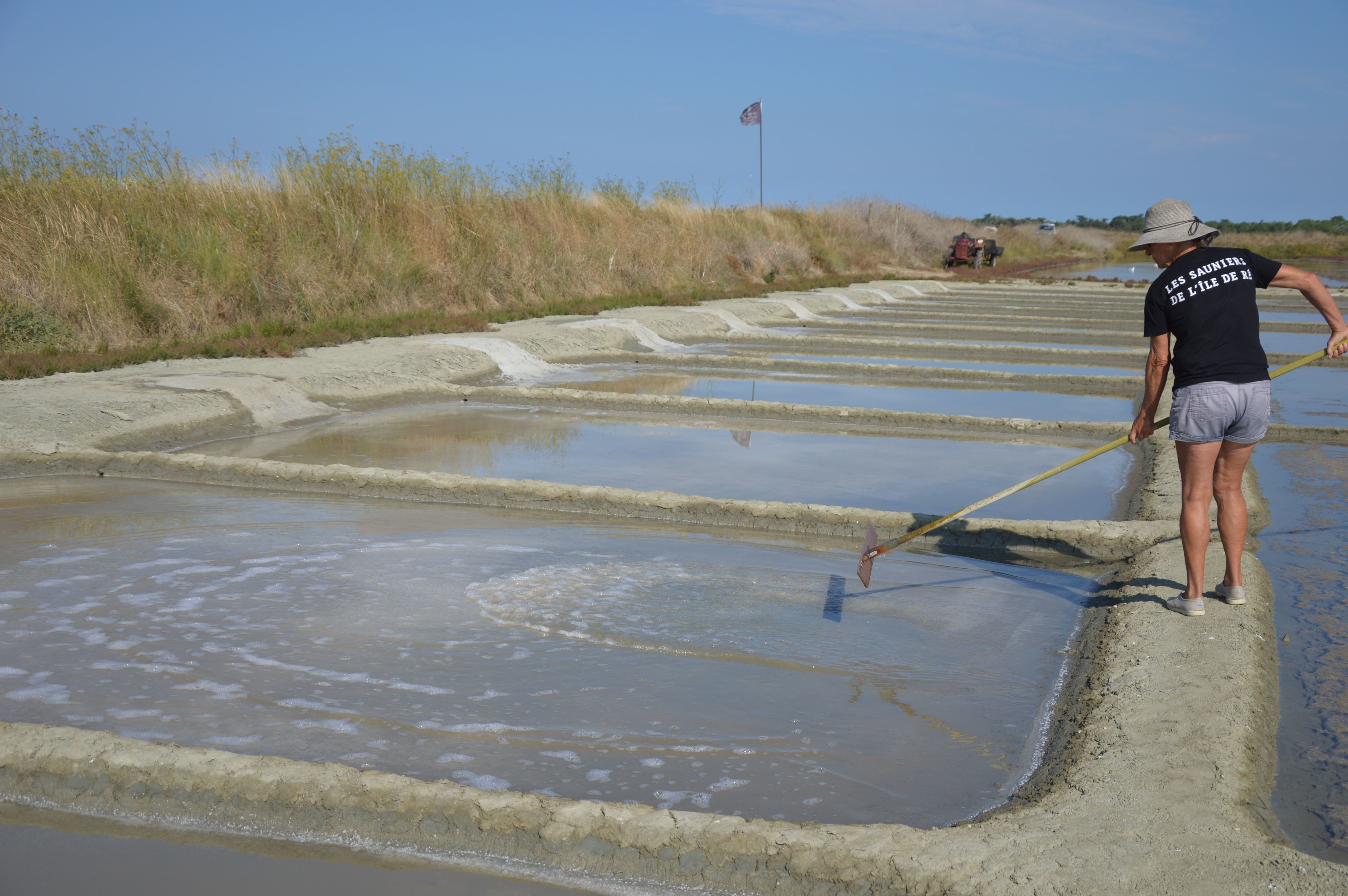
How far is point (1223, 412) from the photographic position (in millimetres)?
3652

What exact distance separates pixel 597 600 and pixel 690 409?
181 inches

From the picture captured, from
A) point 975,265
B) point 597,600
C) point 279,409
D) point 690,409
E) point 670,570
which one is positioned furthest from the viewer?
point 975,265

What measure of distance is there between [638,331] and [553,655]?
990 cm

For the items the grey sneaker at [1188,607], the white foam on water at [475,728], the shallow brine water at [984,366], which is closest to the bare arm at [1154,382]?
the grey sneaker at [1188,607]

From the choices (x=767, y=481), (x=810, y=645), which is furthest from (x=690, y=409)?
(x=810, y=645)

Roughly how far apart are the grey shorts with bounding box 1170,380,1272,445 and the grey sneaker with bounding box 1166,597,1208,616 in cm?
56

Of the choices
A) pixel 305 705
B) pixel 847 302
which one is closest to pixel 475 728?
pixel 305 705

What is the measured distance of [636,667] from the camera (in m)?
3.30

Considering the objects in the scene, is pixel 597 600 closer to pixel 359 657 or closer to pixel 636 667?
pixel 636 667

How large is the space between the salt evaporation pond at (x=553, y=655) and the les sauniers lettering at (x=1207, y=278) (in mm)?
1237

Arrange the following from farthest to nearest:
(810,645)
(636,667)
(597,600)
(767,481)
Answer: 1. (767,481)
2. (597,600)
3. (810,645)
4. (636,667)

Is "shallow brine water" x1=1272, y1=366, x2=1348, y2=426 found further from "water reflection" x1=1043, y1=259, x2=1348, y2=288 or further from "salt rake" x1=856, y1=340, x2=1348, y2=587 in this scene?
"water reflection" x1=1043, y1=259, x2=1348, y2=288

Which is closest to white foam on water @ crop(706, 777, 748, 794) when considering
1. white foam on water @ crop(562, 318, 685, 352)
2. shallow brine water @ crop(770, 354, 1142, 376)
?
shallow brine water @ crop(770, 354, 1142, 376)

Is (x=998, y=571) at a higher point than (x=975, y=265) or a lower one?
lower
